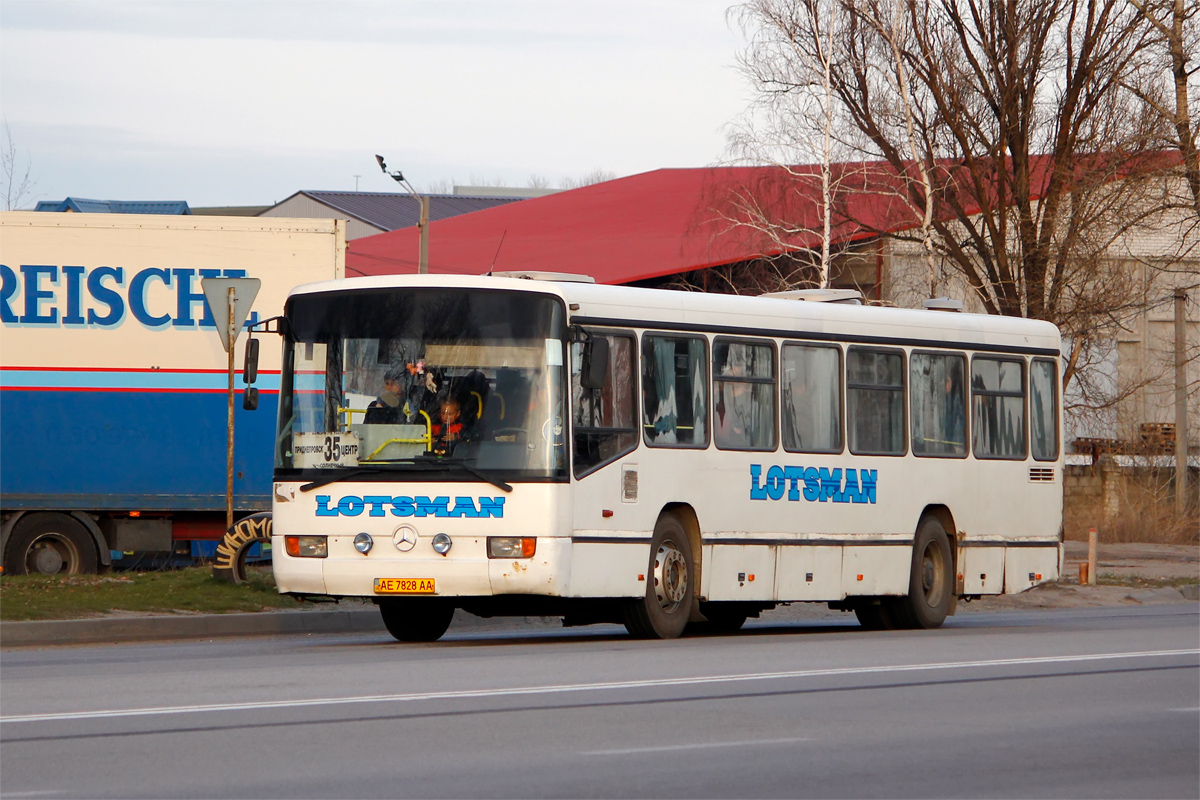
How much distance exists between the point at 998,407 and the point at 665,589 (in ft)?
17.0

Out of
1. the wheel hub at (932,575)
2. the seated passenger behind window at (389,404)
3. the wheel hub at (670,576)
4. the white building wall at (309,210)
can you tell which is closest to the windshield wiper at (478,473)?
the seated passenger behind window at (389,404)

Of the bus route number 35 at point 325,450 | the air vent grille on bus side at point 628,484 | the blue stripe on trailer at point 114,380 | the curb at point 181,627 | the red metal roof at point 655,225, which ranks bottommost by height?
the curb at point 181,627

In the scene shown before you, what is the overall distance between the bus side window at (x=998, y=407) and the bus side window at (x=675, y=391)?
3.93 m

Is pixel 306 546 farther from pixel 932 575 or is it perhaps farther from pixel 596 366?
pixel 932 575

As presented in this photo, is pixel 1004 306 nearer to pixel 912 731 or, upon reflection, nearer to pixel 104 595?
pixel 104 595

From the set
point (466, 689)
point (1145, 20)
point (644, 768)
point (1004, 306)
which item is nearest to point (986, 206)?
point (1004, 306)

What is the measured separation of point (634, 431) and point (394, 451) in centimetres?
201

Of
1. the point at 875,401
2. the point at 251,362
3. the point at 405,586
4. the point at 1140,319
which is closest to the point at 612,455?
the point at 405,586

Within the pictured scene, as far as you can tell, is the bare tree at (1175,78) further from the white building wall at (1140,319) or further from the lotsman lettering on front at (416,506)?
the lotsman lettering on front at (416,506)

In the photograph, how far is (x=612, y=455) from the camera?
1387cm

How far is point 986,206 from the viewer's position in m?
30.0

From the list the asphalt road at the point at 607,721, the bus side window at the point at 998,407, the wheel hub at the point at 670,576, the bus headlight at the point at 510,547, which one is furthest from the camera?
the bus side window at the point at 998,407

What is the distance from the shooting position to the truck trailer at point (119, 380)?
19.8 metres

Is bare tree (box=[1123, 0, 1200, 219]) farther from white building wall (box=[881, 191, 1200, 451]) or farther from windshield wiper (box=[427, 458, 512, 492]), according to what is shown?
windshield wiper (box=[427, 458, 512, 492])
